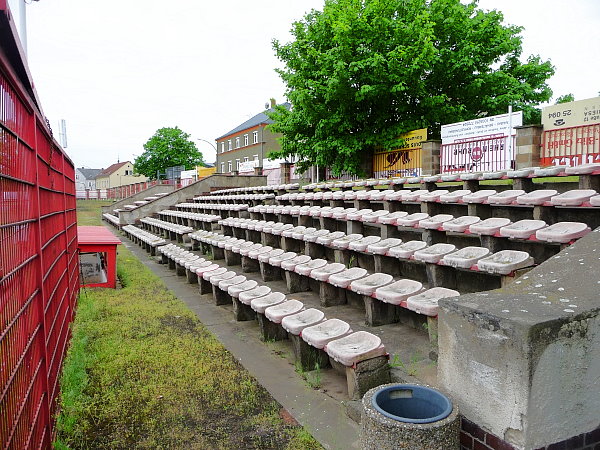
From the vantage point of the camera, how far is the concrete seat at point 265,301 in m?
4.56

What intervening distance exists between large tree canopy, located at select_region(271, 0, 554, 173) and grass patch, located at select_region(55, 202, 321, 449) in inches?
403

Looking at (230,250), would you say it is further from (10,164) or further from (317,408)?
(10,164)

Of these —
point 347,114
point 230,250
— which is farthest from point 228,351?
point 347,114

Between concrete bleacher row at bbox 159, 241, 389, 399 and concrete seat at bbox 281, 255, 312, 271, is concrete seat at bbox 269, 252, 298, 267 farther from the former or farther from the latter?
concrete bleacher row at bbox 159, 241, 389, 399

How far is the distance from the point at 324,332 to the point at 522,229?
204cm

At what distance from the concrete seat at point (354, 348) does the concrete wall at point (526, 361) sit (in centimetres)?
68

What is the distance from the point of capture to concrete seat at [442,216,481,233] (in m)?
4.42

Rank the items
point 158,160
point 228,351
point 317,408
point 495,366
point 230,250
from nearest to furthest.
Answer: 1. point 495,366
2. point 317,408
3. point 228,351
4. point 230,250
5. point 158,160

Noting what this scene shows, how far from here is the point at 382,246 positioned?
16.1ft

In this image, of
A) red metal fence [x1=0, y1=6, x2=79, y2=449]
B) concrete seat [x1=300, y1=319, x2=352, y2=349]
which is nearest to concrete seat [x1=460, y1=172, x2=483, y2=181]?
concrete seat [x1=300, y1=319, x2=352, y2=349]

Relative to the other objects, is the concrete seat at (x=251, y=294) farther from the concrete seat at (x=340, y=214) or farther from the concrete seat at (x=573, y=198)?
the concrete seat at (x=573, y=198)

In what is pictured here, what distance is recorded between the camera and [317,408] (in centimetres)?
317

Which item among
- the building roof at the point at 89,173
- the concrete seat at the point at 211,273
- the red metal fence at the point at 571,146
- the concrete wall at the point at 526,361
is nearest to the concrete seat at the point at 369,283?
the concrete wall at the point at 526,361

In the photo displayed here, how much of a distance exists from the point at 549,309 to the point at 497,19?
67.0ft
